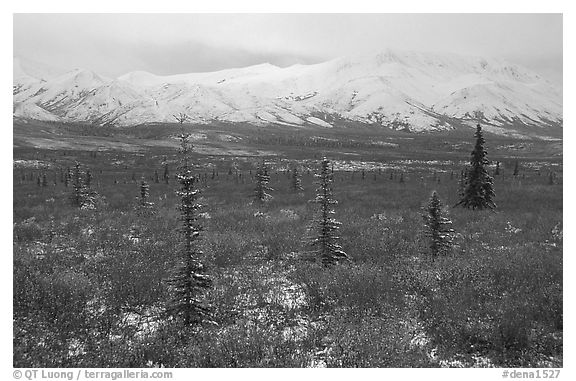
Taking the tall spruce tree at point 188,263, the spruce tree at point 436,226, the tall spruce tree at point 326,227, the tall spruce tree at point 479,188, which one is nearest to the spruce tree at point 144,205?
the tall spruce tree at point 326,227

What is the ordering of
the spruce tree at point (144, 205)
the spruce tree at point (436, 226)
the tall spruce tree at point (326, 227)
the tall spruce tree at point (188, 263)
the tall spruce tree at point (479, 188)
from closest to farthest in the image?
1. the tall spruce tree at point (188, 263)
2. the tall spruce tree at point (326, 227)
3. the spruce tree at point (436, 226)
4. the spruce tree at point (144, 205)
5. the tall spruce tree at point (479, 188)

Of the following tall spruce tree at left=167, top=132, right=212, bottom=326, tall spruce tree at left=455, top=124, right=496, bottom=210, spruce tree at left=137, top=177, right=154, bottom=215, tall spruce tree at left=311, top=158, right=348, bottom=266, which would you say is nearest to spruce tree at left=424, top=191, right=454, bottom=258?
tall spruce tree at left=311, top=158, right=348, bottom=266

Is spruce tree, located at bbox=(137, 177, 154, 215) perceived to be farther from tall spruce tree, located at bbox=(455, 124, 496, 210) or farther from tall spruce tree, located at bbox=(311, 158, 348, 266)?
tall spruce tree, located at bbox=(455, 124, 496, 210)

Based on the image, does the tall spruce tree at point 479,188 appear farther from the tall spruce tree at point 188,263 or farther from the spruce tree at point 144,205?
the tall spruce tree at point 188,263

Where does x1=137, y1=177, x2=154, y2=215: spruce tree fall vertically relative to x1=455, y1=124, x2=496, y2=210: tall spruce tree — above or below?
below

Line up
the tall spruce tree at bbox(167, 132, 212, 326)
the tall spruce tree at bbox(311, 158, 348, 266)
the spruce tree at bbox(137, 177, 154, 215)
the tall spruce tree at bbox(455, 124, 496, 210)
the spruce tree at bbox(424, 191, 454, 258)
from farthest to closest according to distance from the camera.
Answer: the tall spruce tree at bbox(455, 124, 496, 210), the spruce tree at bbox(137, 177, 154, 215), the spruce tree at bbox(424, 191, 454, 258), the tall spruce tree at bbox(311, 158, 348, 266), the tall spruce tree at bbox(167, 132, 212, 326)

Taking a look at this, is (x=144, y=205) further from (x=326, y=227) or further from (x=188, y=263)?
(x=188, y=263)

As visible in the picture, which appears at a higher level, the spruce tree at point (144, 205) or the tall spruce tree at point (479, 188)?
the tall spruce tree at point (479, 188)

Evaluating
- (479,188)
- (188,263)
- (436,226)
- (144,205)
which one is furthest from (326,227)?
(144,205)
